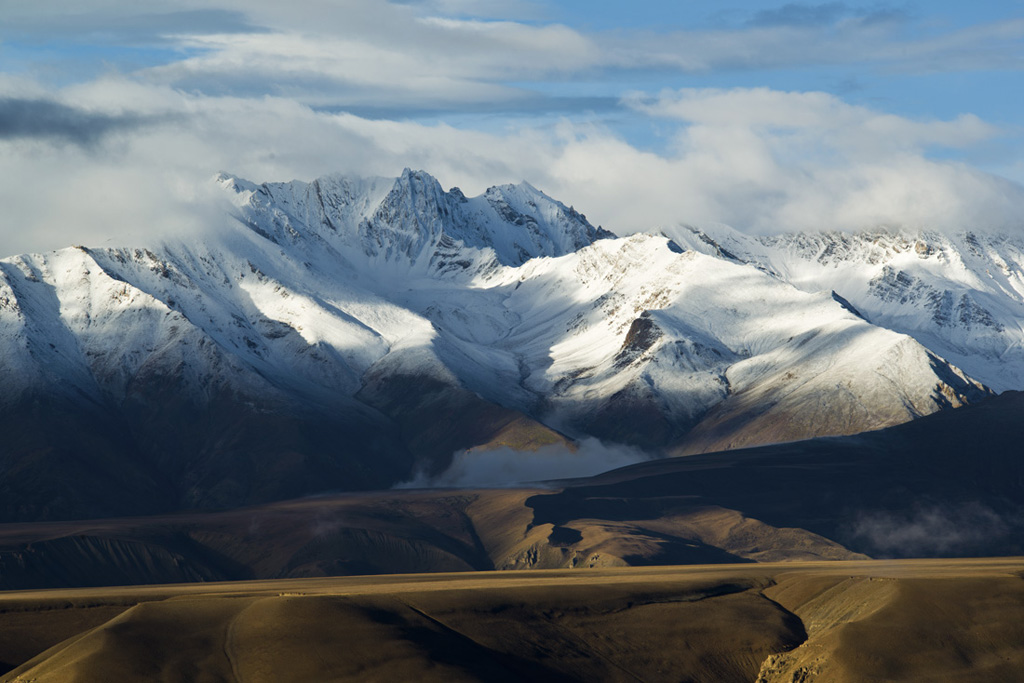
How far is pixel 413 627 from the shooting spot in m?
142

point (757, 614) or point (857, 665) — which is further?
point (757, 614)

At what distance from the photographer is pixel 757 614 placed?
160 meters

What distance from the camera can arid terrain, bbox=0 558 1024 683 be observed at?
433 feet

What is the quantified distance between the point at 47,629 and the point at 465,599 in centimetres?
4273

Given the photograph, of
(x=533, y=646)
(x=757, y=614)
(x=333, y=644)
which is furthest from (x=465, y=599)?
(x=757, y=614)

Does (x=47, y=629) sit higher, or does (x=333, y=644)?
(x=333, y=644)

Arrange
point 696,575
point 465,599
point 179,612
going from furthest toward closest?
1. point 696,575
2. point 465,599
3. point 179,612

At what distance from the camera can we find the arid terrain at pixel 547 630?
132 meters

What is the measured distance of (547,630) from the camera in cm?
15200

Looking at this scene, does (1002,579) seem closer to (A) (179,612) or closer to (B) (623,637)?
(B) (623,637)

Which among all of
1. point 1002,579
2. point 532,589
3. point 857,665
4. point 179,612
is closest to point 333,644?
point 179,612

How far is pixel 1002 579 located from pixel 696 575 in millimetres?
35665

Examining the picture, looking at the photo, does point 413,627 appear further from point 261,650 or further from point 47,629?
point 47,629

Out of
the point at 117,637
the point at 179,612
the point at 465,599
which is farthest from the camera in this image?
the point at 465,599
